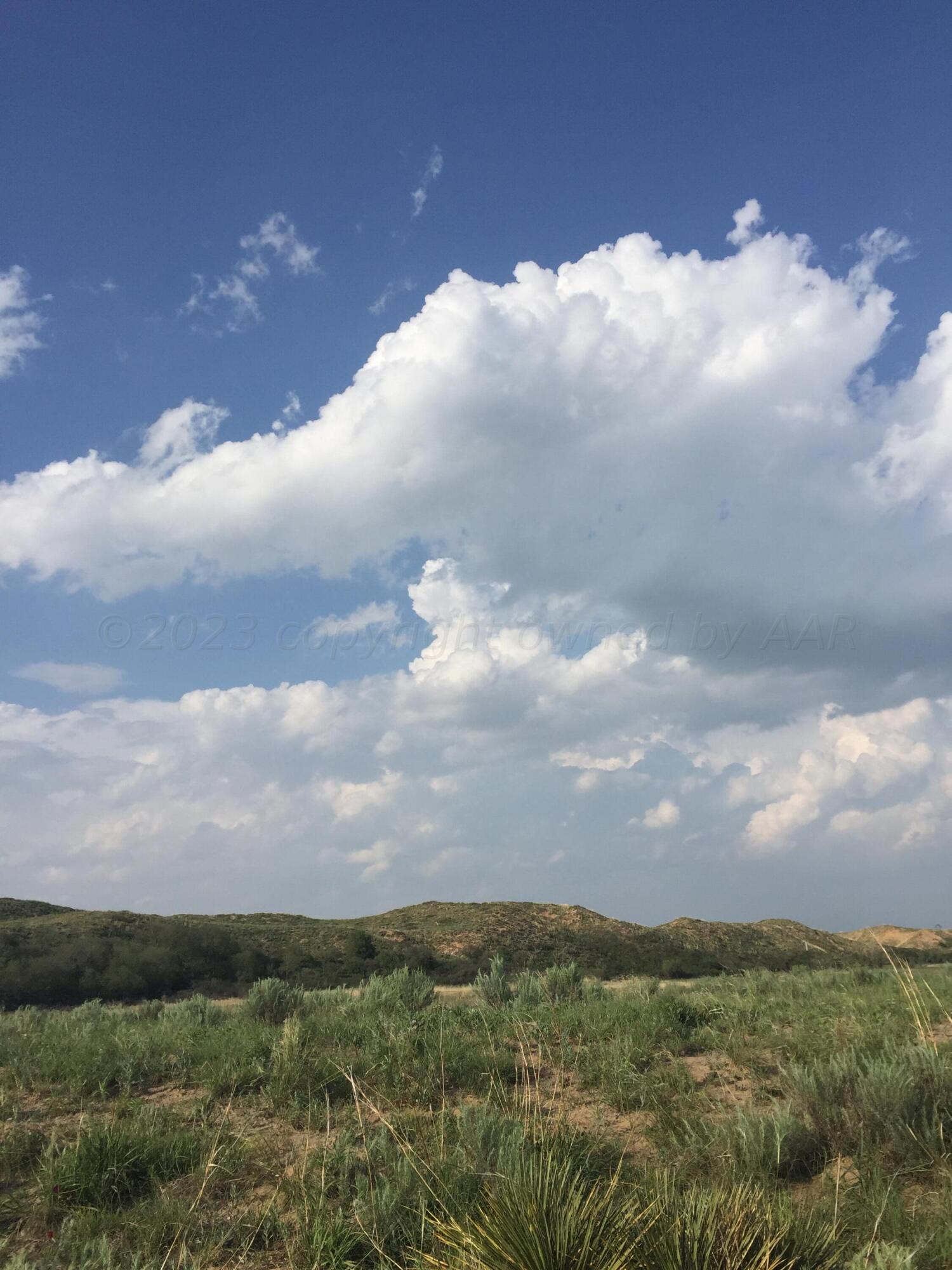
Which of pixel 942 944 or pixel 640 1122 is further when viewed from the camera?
pixel 942 944

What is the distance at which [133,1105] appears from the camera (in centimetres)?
707

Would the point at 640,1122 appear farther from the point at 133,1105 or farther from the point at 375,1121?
the point at 133,1105

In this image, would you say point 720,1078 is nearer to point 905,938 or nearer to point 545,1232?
point 545,1232

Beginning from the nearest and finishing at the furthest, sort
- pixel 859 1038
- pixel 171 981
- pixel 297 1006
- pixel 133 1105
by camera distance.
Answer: pixel 133 1105, pixel 859 1038, pixel 297 1006, pixel 171 981

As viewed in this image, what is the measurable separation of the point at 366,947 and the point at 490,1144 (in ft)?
120

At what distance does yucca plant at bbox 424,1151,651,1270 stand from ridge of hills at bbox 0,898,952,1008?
74.2ft

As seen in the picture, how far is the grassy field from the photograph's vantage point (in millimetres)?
4023

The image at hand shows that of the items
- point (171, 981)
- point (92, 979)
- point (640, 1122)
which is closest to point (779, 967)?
point (171, 981)

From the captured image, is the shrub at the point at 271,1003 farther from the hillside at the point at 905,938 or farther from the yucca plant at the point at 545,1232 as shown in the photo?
the hillside at the point at 905,938

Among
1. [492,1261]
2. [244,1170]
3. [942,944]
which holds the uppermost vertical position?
[492,1261]

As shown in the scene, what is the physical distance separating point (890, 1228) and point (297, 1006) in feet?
29.7

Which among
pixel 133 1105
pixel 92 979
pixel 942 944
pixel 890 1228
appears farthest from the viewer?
pixel 942 944

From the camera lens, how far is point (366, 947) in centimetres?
3950

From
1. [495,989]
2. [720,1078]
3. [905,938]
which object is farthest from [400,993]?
[905,938]
